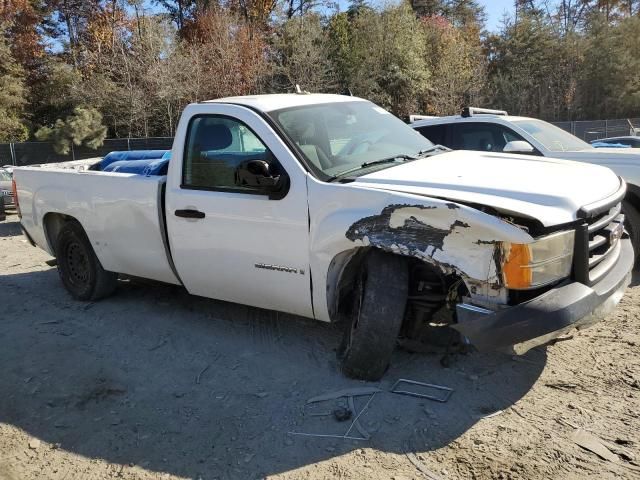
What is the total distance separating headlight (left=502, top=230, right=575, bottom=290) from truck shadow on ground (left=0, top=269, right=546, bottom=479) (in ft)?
2.73

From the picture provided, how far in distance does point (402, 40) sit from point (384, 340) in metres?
34.4

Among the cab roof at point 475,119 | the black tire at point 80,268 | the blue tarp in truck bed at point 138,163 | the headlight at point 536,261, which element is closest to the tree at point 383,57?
the cab roof at point 475,119

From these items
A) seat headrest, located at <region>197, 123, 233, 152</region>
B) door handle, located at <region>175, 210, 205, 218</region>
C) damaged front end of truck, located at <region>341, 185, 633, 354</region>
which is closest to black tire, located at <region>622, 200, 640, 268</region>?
damaged front end of truck, located at <region>341, 185, 633, 354</region>

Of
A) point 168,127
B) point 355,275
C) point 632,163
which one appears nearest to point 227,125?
point 355,275

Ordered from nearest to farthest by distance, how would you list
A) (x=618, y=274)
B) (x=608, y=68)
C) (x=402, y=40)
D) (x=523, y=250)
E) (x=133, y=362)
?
(x=523, y=250), (x=618, y=274), (x=133, y=362), (x=402, y=40), (x=608, y=68)

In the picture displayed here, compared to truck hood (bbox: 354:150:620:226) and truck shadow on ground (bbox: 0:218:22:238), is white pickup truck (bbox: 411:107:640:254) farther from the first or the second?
truck shadow on ground (bbox: 0:218:22:238)

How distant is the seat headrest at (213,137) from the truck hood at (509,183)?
51.5 inches

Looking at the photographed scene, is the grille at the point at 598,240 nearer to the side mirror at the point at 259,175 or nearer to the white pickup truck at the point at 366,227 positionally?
the white pickup truck at the point at 366,227

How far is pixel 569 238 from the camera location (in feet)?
10.7

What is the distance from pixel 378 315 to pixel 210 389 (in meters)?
1.31

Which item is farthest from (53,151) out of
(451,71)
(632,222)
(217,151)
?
(451,71)

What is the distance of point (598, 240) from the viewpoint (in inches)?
141

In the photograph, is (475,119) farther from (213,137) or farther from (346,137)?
(213,137)

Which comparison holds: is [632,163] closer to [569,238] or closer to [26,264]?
[569,238]
